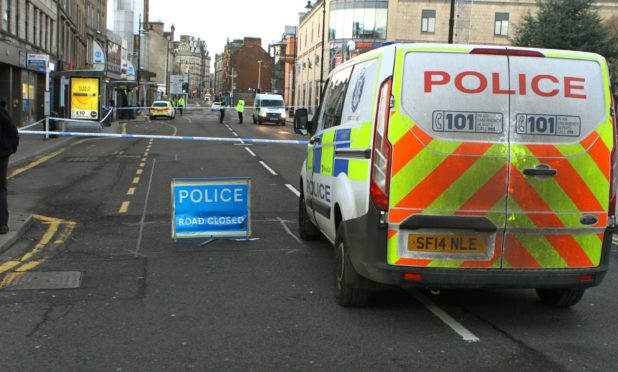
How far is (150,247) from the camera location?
8281 millimetres

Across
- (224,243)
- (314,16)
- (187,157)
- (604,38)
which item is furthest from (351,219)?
(314,16)

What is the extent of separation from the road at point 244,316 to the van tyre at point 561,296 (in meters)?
0.08

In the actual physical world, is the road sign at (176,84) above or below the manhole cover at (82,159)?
above

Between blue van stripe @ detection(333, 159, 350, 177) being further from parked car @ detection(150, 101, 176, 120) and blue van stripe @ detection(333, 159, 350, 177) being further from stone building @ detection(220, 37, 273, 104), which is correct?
stone building @ detection(220, 37, 273, 104)

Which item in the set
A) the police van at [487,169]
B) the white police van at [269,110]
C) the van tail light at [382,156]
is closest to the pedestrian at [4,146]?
the police van at [487,169]

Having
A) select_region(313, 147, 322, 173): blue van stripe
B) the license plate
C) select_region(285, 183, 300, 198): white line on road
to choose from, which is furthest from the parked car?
the license plate

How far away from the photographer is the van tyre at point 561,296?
5707 mm

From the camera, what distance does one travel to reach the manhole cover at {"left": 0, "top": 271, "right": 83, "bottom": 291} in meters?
6.31

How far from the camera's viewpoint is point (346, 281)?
5.58m

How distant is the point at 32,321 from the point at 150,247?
10.1ft

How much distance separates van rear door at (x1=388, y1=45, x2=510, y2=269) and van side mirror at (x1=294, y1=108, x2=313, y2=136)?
348 cm

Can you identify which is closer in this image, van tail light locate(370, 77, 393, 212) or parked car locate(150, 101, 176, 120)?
van tail light locate(370, 77, 393, 212)

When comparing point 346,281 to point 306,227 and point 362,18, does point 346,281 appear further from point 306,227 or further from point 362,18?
point 362,18

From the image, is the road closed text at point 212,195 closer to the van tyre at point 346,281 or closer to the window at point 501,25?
the van tyre at point 346,281
